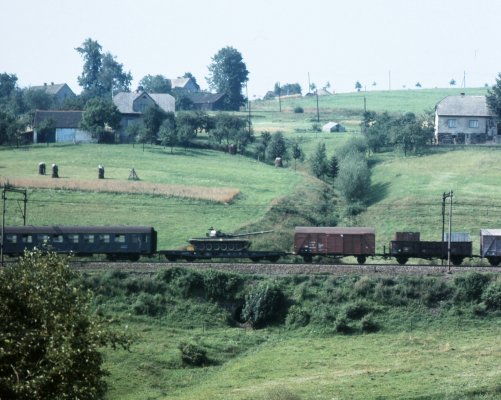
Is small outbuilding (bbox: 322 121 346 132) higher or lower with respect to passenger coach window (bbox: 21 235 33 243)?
higher

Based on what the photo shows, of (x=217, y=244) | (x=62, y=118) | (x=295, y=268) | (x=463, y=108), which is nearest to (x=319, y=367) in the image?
(x=295, y=268)

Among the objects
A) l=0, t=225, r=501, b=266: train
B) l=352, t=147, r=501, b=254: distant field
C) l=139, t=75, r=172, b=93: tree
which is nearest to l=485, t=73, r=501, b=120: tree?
l=352, t=147, r=501, b=254: distant field

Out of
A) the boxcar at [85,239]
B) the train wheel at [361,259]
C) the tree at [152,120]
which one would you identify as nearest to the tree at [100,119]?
the tree at [152,120]

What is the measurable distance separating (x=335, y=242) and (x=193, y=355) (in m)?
18.9

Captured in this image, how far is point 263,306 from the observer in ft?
185

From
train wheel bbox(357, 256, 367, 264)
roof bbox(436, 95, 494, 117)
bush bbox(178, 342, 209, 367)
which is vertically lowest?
bush bbox(178, 342, 209, 367)

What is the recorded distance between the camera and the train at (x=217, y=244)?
64.3 metres

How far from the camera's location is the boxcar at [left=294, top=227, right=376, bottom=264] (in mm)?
64562

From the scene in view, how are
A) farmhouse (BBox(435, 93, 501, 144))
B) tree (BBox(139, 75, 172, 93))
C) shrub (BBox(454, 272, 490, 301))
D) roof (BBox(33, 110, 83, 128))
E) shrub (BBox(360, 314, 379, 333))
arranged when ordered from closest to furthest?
shrub (BBox(360, 314, 379, 333)), shrub (BBox(454, 272, 490, 301)), farmhouse (BBox(435, 93, 501, 144)), roof (BBox(33, 110, 83, 128)), tree (BBox(139, 75, 172, 93))

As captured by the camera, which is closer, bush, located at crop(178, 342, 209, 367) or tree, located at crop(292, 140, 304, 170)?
bush, located at crop(178, 342, 209, 367)

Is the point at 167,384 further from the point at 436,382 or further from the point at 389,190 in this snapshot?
the point at 389,190

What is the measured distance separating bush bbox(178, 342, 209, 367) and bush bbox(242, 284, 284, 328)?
7485mm

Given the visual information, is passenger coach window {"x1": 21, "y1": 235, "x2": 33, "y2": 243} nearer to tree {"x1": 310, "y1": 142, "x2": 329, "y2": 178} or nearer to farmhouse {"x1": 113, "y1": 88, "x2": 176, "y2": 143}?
tree {"x1": 310, "y1": 142, "x2": 329, "y2": 178}

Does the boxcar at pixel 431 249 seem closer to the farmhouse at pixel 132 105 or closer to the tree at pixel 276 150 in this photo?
the tree at pixel 276 150
